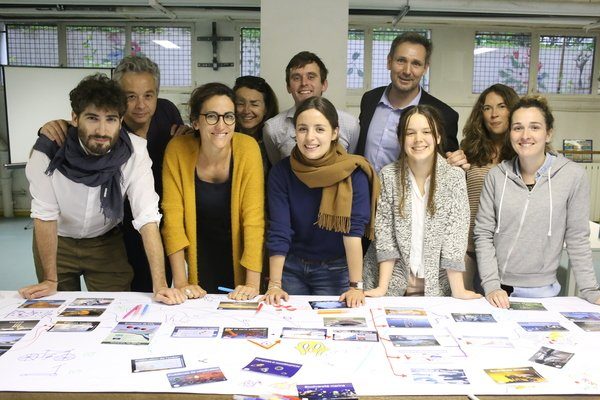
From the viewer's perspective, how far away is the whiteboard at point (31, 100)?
19.9 ft

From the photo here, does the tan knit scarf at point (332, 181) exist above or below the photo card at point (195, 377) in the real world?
above

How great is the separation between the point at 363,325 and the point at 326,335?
0.15m

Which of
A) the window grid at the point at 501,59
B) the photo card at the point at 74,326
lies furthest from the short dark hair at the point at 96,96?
the window grid at the point at 501,59

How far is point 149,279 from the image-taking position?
254 cm

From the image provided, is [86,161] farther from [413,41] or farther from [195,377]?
[413,41]

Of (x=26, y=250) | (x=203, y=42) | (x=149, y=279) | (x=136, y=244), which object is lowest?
(x=26, y=250)

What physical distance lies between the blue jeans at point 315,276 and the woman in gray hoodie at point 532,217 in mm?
579

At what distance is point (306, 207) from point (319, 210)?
0.24ft

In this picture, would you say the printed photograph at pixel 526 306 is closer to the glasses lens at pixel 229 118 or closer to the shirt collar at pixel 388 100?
the shirt collar at pixel 388 100

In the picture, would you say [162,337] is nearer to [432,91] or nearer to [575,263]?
[575,263]

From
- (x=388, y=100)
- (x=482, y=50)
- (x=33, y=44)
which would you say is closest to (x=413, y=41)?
(x=388, y=100)

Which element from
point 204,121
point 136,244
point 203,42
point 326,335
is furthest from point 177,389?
point 203,42

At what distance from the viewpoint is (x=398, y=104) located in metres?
2.63

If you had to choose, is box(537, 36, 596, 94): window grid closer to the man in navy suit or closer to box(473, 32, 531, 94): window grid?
box(473, 32, 531, 94): window grid
